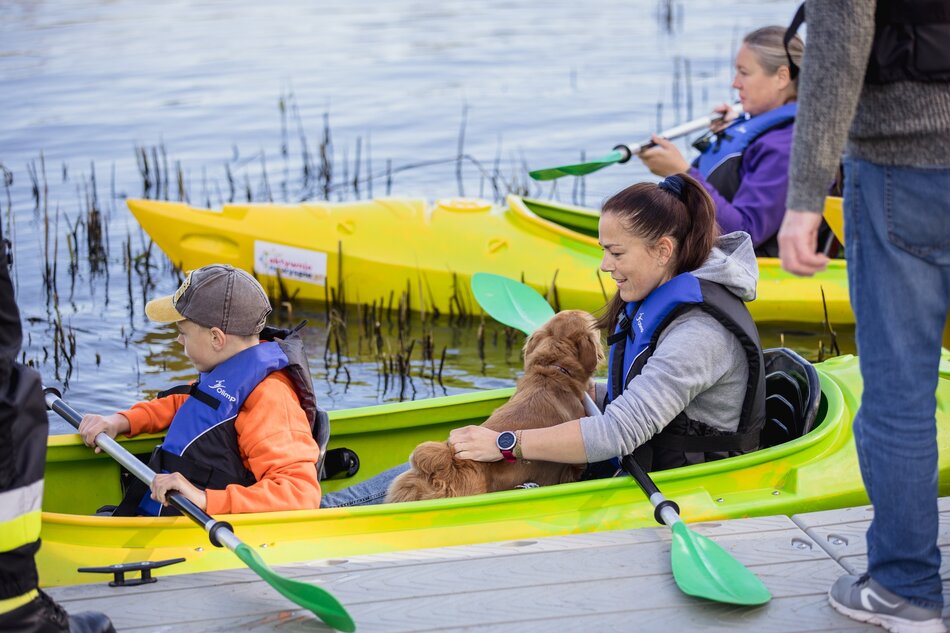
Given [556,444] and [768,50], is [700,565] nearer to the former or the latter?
[556,444]

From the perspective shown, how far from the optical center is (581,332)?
3266mm

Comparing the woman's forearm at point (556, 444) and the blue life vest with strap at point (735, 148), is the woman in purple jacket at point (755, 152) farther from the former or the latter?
the woman's forearm at point (556, 444)

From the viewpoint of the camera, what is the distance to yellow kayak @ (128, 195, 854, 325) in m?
5.80

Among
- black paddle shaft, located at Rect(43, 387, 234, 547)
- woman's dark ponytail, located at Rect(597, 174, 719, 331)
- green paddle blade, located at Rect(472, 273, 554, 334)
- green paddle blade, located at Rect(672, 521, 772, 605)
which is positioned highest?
woman's dark ponytail, located at Rect(597, 174, 719, 331)

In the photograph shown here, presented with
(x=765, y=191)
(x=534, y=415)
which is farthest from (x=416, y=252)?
(x=534, y=415)

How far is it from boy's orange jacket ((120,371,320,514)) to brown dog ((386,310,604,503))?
9.6 inches

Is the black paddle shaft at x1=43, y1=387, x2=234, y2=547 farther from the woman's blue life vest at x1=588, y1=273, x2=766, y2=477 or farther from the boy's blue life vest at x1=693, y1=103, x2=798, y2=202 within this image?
the boy's blue life vest at x1=693, y1=103, x2=798, y2=202

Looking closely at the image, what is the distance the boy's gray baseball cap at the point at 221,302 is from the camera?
3.02 meters

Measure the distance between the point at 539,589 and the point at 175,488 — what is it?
0.89 meters

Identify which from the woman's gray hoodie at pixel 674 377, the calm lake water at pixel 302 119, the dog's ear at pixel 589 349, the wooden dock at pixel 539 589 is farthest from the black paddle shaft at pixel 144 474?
the calm lake water at pixel 302 119

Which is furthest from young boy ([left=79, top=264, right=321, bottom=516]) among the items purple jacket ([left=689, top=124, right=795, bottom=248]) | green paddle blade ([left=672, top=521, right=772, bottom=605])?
purple jacket ([left=689, top=124, right=795, bottom=248])

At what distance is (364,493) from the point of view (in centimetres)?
339

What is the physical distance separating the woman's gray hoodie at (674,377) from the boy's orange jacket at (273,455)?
68 cm

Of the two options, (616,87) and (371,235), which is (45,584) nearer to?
(371,235)
